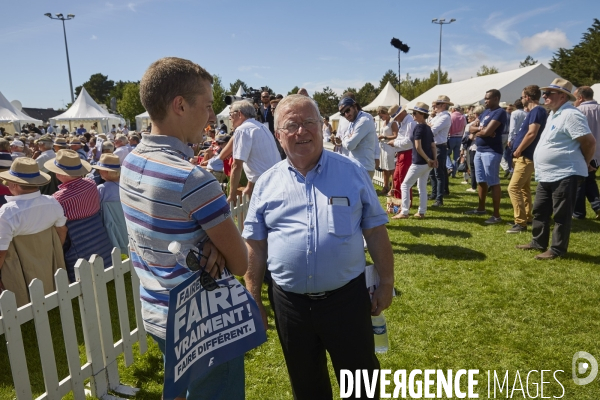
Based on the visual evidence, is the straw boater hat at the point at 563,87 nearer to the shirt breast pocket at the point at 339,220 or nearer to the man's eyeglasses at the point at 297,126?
the man's eyeglasses at the point at 297,126

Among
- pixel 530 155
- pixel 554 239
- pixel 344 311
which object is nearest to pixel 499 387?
pixel 344 311

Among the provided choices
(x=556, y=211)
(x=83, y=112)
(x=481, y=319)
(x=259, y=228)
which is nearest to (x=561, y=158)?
(x=556, y=211)

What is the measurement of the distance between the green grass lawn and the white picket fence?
0.26m

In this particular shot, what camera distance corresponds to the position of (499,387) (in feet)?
9.62

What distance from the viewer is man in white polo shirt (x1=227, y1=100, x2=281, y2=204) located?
15.2ft

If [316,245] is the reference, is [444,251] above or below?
below

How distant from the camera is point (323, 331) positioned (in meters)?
2.08

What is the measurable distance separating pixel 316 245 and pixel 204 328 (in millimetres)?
635

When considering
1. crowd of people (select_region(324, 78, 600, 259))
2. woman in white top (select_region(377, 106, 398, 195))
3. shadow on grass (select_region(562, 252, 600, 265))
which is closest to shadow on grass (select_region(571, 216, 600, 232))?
crowd of people (select_region(324, 78, 600, 259))

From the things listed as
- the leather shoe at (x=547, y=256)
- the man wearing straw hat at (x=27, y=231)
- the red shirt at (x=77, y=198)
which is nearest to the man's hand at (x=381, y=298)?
the man wearing straw hat at (x=27, y=231)

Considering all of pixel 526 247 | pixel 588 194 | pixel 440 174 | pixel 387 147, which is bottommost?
pixel 526 247

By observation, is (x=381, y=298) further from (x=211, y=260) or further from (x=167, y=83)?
(x=167, y=83)

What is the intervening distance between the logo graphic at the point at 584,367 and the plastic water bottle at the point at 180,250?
2861 millimetres

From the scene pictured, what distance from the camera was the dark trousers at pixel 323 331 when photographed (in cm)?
204
